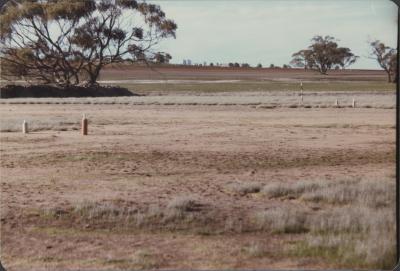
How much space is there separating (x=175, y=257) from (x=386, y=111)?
71.2 feet

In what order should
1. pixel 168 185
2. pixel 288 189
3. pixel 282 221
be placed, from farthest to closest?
pixel 168 185 < pixel 288 189 < pixel 282 221

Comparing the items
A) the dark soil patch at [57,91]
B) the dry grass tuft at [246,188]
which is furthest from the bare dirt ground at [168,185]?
the dark soil patch at [57,91]

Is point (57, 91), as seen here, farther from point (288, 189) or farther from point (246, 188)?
point (288, 189)

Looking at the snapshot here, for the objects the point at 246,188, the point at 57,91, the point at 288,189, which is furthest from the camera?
the point at 57,91

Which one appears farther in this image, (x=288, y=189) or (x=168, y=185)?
(x=168, y=185)

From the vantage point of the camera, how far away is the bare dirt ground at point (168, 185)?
6.71 metres

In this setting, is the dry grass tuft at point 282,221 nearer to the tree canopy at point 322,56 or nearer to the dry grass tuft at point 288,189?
the dry grass tuft at point 288,189

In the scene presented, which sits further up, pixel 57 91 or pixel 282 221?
pixel 57 91

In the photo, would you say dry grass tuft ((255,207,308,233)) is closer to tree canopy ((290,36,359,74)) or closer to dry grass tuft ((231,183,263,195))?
dry grass tuft ((231,183,263,195))

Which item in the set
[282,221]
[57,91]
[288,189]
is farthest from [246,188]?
[57,91]

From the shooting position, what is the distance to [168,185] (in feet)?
35.2

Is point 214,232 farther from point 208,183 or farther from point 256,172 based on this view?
point 256,172

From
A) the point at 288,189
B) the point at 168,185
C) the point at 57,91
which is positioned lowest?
the point at 168,185

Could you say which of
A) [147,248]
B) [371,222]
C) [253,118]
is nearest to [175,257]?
[147,248]
